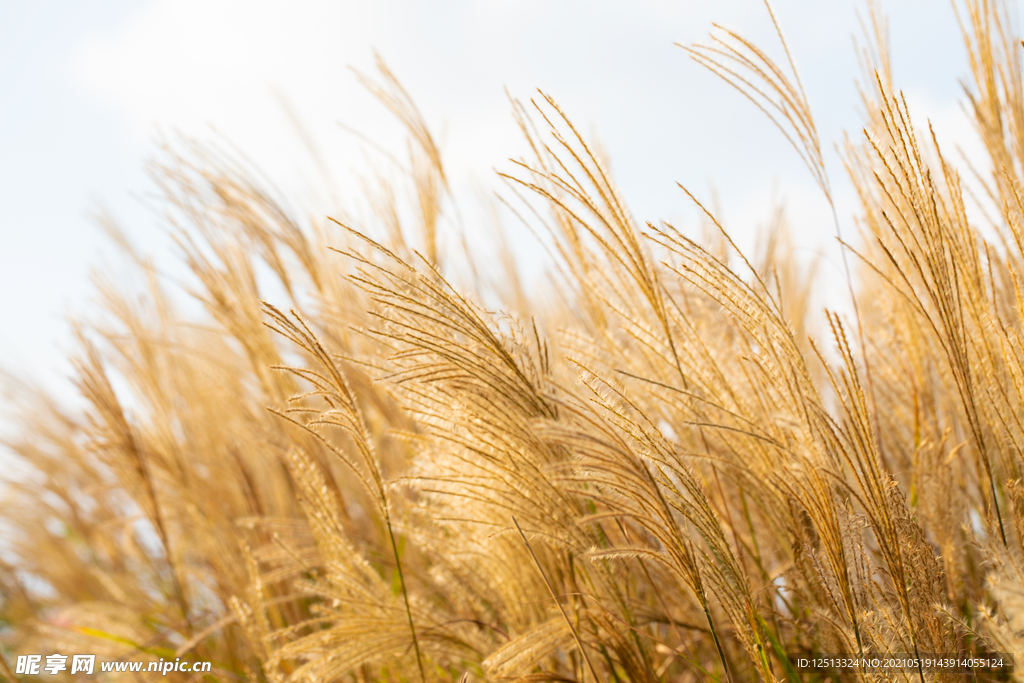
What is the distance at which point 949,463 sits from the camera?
113 centimetres

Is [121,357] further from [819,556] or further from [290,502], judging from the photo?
[819,556]

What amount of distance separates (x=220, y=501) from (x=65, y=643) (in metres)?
0.66

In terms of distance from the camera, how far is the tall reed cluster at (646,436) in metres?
0.89

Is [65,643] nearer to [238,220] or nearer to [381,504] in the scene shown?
[238,220]

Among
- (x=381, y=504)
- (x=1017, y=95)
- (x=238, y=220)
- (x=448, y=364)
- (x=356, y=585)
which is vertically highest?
(x=238, y=220)

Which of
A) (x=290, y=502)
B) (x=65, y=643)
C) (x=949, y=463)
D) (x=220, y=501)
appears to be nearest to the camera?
(x=949, y=463)

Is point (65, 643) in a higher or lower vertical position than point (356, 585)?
lower

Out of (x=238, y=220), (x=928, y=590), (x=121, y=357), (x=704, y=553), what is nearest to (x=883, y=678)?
(x=928, y=590)

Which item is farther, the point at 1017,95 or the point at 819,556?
the point at 1017,95

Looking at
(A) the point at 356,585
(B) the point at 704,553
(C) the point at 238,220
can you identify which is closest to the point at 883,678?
(B) the point at 704,553

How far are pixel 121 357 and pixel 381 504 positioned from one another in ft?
5.62

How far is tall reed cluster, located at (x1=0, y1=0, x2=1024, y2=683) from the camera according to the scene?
2.92 feet

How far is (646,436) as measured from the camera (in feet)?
2.81

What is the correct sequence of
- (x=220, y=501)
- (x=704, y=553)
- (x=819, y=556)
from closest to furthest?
(x=704, y=553) < (x=819, y=556) < (x=220, y=501)
